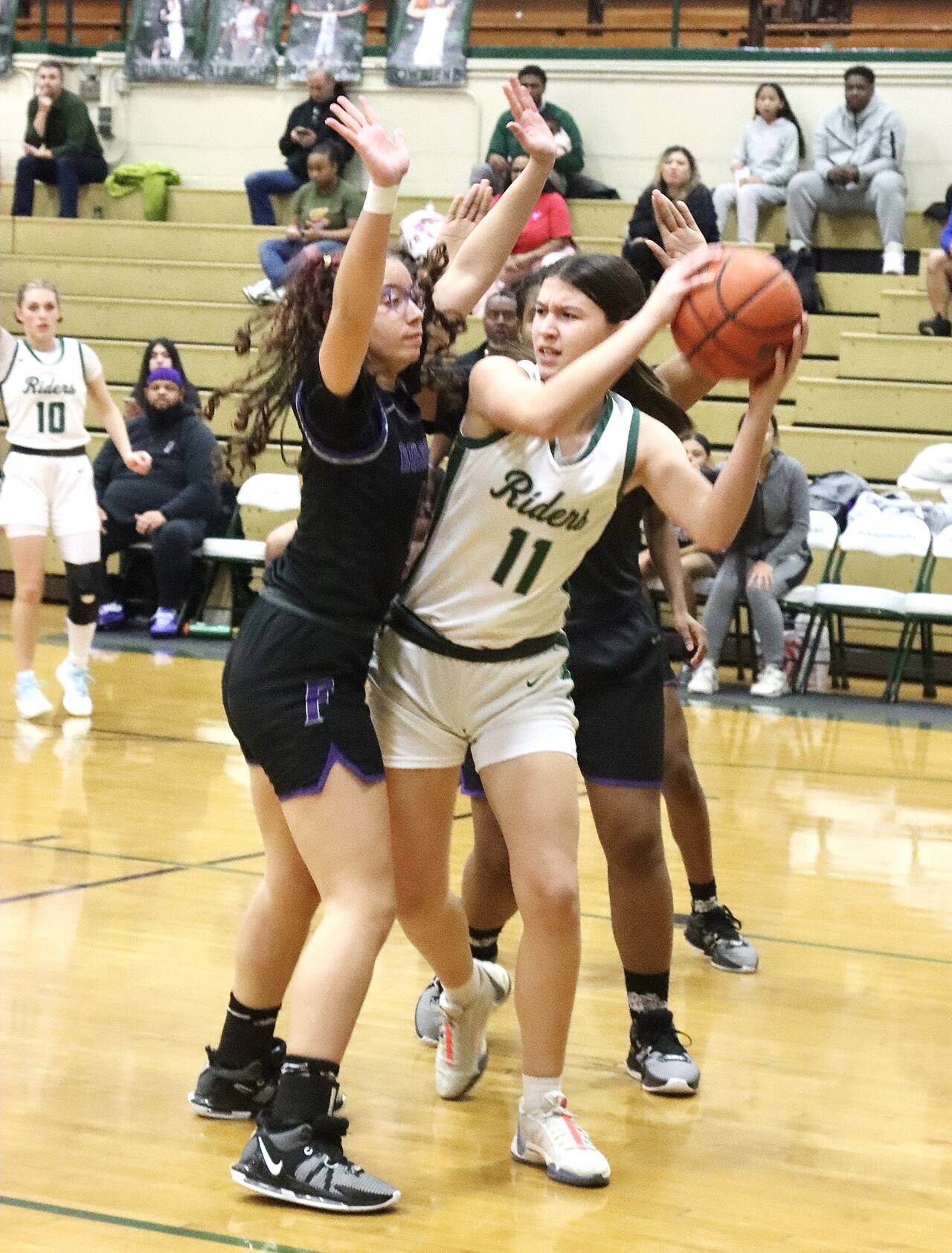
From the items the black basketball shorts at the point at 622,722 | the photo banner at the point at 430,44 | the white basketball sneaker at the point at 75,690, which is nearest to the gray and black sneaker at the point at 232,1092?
the black basketball shorts at the point at 622,722

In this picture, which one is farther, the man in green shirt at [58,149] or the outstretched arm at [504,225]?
the man in green shirt at [58,149]

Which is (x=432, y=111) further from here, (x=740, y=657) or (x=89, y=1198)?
(x=89, y=1198)

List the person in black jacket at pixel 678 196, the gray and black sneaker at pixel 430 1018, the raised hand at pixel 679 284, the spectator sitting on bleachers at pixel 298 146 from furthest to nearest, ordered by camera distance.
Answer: the spectator sitting on bleachers at pixel 298 146 → the person in black jacket at pixel 678 196 → the gray and black sneaker at pixel 430 1018 → the raised hand at pixel 679 284

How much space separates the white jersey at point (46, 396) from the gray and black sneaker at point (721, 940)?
4.26 metres

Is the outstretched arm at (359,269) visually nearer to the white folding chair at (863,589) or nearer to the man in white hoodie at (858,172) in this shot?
the white folding chair at (863,589)

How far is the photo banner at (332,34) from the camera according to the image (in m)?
14.3

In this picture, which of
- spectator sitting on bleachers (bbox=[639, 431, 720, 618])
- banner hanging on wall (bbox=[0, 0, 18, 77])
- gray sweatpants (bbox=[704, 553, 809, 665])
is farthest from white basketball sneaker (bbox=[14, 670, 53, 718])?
banner hanging on wall (bbox=[0, 0, 18, 77])

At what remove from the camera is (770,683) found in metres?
9.52

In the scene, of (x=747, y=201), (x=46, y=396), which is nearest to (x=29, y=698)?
(x=46, y=396)

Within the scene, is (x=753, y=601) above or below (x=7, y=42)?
below

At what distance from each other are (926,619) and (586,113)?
19.1 feet

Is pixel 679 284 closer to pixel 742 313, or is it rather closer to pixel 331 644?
pixel 742 313

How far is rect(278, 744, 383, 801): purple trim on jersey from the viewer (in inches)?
121

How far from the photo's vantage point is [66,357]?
8.01 metres
